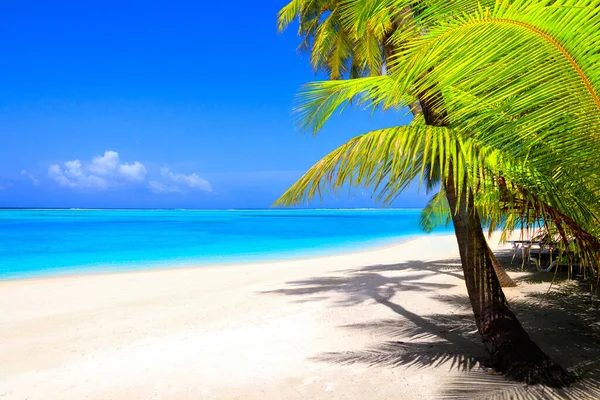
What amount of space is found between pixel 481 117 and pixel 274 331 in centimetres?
430

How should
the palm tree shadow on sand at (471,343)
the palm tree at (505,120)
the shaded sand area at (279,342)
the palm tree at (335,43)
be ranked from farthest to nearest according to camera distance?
the palm tree at (335,43), the shaded sand area at (279,342), the palm tree shadow on sand at (471,343), the palm tree at (505,120)

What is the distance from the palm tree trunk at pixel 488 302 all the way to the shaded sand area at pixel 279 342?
25cm

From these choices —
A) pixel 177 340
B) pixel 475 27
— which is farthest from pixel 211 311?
pixel 475 27

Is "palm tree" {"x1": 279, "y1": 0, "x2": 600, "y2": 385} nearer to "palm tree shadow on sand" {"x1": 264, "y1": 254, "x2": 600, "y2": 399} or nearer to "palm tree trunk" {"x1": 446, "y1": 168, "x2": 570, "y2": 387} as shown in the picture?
"palm tree trunk" {"x1": 446, "y1": 168, "x2": 570, "y2": 387}

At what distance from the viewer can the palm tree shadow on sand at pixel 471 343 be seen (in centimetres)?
373

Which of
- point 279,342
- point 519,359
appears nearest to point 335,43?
point 279,342

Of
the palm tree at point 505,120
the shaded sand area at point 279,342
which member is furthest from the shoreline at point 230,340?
the palm tree at point 505,120

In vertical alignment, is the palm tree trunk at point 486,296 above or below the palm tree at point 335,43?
below

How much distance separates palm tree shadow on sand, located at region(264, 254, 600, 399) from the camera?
373cm

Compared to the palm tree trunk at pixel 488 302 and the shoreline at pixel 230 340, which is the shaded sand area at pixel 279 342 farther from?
the palm tree trunk at pixel 488 302

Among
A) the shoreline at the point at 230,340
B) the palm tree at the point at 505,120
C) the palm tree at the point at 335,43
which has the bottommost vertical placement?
the shoreline at the point at 230,340

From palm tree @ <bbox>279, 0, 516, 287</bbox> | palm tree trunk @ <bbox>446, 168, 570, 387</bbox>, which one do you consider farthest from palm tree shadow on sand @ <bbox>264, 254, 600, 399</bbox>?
palm tree @ <bbox>279, 0, 516, 287</bbox>

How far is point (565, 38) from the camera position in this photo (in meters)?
1.97

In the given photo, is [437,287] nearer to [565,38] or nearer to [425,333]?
[425,333]
